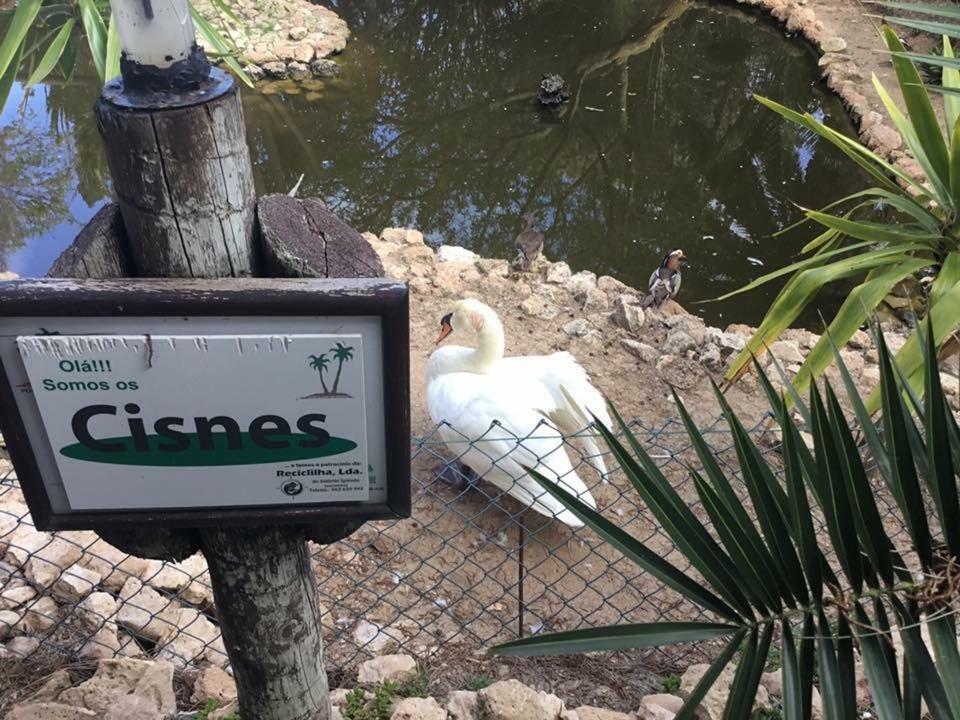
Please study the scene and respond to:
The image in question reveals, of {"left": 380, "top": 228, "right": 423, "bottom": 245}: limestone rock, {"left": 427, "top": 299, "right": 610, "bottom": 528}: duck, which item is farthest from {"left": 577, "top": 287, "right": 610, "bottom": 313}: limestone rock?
{"left": 380, "top": 228, "right": 423, "bottom": 245}: limestone rock

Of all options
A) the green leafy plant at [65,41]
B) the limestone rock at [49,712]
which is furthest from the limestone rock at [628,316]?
the limestone rock at [49,712]

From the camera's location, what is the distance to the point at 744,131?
7980mm

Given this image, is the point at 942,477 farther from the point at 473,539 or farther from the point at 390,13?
the point at 390,13

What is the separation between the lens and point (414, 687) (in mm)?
1929

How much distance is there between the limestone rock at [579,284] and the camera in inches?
186

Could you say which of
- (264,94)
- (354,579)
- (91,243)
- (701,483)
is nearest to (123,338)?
(91,243)

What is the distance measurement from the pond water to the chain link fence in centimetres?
275

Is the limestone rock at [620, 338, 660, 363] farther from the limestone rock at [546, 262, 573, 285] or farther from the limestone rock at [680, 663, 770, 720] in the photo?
the limestone rock at [680, 663, 770, 720]

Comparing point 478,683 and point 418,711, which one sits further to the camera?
point 478,683

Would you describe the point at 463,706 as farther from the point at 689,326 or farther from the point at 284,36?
the point at 284,36

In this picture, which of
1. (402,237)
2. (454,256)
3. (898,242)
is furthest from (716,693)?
(402,237)

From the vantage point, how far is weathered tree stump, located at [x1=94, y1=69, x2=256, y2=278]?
0.97 m

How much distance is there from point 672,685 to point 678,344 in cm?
237

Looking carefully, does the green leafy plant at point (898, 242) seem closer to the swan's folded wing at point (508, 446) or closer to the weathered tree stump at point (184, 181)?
the swan's folded wing at point (508, 446)
